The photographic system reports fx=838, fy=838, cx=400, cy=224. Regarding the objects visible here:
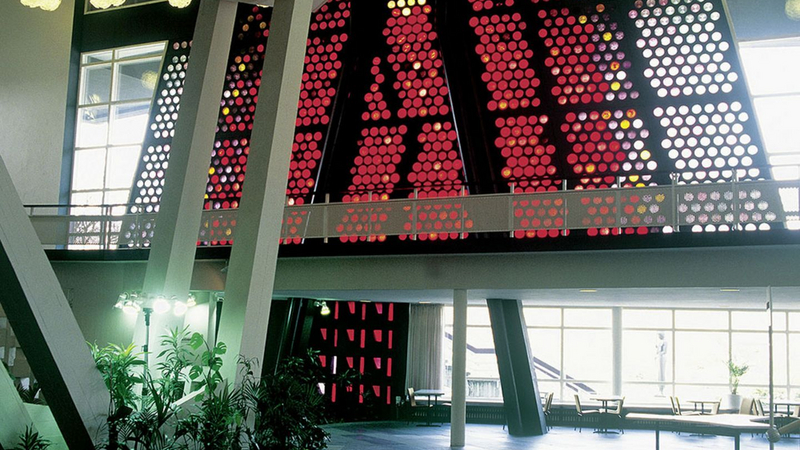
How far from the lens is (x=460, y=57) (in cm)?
1666

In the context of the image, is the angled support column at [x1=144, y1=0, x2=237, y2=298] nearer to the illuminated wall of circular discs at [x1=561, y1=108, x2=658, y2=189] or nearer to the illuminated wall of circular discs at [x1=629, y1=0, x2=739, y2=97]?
the illuminated wall of circular discs at [x1=561, y1=108, x2=658, y2=189]

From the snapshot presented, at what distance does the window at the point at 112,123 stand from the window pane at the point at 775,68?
14003mm

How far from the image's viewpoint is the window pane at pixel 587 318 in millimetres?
21703

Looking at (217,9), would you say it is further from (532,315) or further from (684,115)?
(532,315)

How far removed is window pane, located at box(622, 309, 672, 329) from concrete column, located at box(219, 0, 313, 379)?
15.6 meters

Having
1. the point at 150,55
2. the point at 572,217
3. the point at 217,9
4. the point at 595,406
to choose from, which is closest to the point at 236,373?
the point at 217,9

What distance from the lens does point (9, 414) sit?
6.03m

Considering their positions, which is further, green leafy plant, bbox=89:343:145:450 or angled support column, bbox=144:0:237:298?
angled support column, bbox=144:0:237:298

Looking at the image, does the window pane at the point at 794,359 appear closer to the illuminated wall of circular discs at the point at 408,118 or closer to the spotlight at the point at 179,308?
the illuminated wall of circular discs at the point at 408,118

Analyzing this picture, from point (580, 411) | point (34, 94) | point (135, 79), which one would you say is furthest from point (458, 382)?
point (34, 94)

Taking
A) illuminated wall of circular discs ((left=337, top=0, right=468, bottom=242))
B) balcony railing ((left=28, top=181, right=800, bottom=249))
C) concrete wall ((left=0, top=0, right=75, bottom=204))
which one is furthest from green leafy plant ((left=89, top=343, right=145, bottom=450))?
concrete wall ((left=0, top=0, right=75, bottom=204))

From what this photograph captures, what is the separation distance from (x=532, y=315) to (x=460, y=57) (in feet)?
28.0

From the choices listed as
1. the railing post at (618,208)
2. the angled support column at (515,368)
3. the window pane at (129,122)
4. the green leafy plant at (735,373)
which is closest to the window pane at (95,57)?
the window pane at (129,122)

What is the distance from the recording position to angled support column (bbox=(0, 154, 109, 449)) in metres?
5.62
